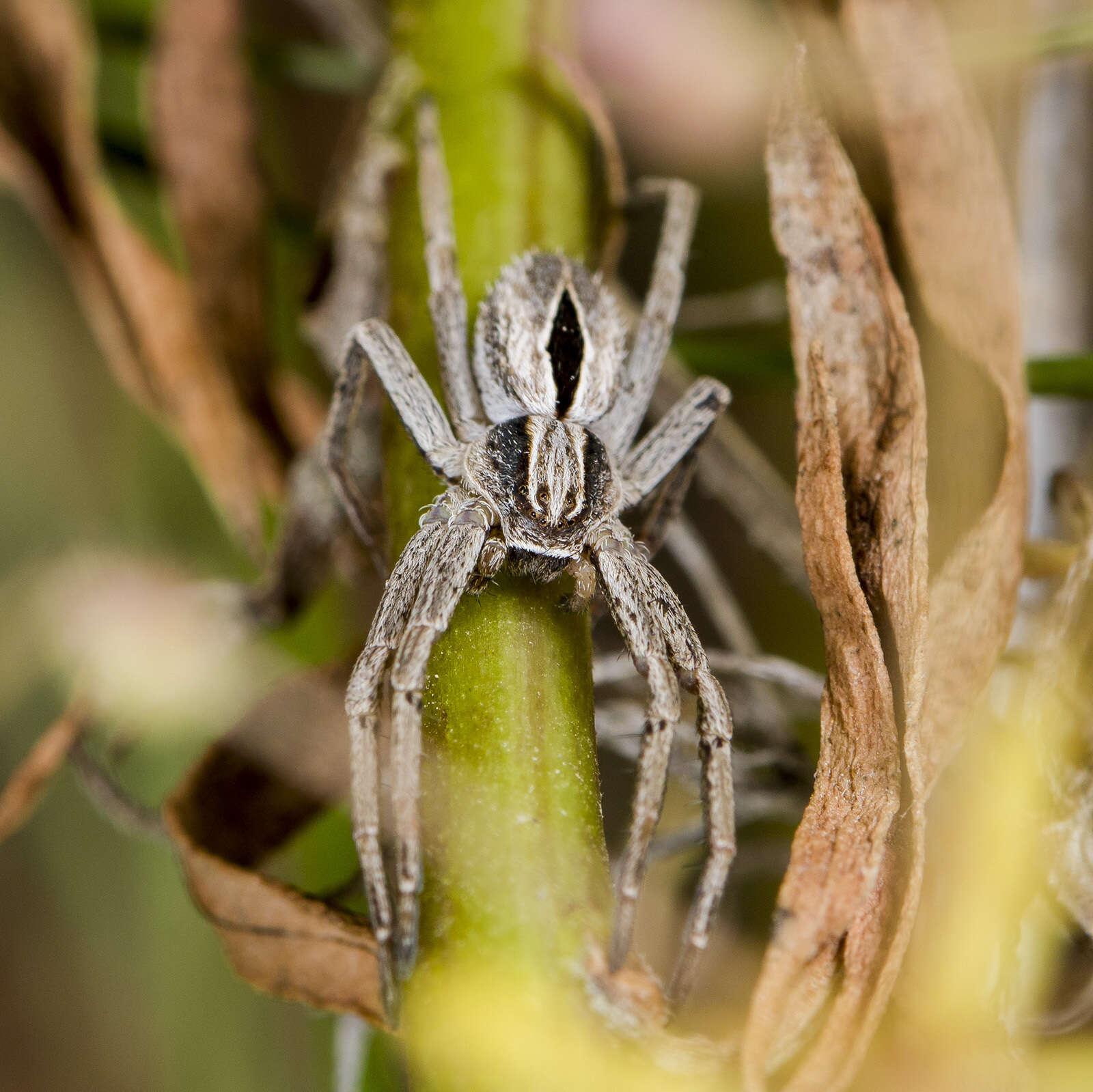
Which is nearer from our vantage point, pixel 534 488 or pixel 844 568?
pixel 844 568

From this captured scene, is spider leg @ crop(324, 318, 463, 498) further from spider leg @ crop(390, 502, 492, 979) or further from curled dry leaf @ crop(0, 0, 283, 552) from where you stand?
curled dry leaf @ crop(0, 0, 283, 552)

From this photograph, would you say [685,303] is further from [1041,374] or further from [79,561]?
[79,561]

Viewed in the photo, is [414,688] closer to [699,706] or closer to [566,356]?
[699,706]

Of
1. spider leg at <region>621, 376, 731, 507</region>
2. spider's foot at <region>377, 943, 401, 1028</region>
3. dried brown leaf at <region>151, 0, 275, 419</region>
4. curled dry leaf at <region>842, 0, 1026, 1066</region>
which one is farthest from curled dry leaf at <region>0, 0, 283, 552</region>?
curled dry leaf at <region>842, 0, 1026, 1066</region>

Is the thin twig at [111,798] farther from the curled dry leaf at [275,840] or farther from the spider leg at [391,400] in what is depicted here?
the spider leg at [391,400]

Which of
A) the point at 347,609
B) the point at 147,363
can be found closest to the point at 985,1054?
the point at 347,609

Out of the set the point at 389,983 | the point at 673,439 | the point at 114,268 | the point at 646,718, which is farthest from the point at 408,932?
the point at 114,268
